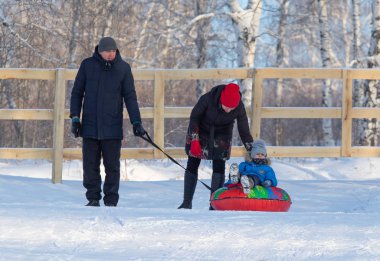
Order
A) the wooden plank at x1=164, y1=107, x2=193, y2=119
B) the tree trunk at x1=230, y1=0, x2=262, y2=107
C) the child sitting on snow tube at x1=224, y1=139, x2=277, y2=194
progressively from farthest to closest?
the tree trunk at x1=230, y1=0, x2=262, y2=107
the wooden plank at x1=164, y1=107, x2=193, y2=119
the child sitting on snow tube at x1=224, y1=139, x2=277, y2=194

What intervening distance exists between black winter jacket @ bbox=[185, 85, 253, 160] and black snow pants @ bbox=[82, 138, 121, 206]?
Answer: 64cm

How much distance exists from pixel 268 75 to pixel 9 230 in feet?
18.1

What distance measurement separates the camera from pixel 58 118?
10.5 meters

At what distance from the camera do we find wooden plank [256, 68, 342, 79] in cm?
1056

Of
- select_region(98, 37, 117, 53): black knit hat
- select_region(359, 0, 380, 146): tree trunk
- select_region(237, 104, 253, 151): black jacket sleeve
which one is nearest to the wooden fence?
select_region(237, 104, 253, 151): black jacket sleeve

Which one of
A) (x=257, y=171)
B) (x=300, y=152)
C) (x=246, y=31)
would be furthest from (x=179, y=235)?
(x=246, y=31)

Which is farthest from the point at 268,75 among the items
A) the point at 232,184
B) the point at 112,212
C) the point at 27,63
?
the point at 27,63

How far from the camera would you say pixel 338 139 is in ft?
85.7

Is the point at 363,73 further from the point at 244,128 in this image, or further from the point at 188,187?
the point at 188,187

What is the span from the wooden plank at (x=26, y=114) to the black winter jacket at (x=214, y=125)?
2764mm

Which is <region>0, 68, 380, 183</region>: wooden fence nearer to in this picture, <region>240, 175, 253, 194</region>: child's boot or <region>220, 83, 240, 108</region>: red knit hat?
<region>220, 83, 240, 108</region>: red knit hat

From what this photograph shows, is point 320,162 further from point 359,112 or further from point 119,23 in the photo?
point 119,23

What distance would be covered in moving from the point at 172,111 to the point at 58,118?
124cm

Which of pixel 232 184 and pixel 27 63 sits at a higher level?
pixel 27 63
